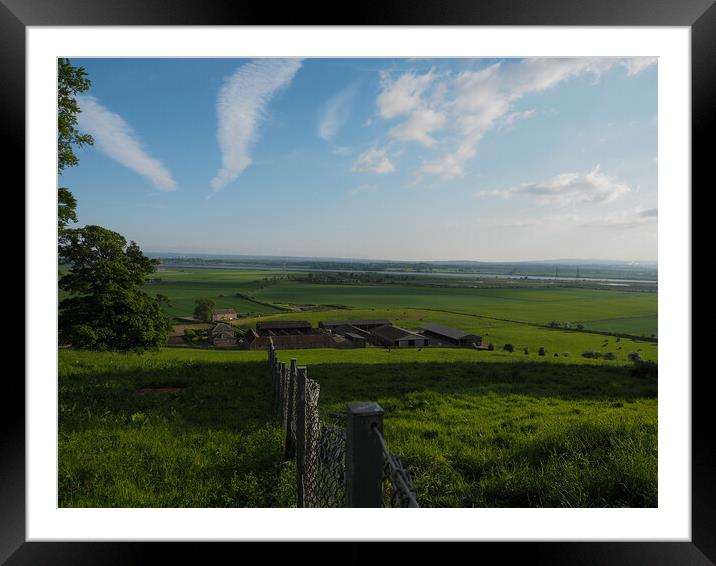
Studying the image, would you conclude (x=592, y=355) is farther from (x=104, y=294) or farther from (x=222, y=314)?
(x=104, y=294)

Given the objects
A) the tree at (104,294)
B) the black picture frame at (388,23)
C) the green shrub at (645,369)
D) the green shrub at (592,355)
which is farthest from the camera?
the green shrub at (592,355)

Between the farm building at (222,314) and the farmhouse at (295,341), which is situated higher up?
the farm building at (222,314)

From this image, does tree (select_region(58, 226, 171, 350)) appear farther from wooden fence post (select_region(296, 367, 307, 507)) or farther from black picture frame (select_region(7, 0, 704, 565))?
wooden fence post (select_region(296, 367, 307, 507))

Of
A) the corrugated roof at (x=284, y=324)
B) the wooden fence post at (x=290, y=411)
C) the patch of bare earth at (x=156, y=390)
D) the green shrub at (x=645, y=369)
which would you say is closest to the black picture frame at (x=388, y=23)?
the wooden fence post at (x=290, y=411)

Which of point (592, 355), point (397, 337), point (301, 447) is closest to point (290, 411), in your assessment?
point (301, 447)

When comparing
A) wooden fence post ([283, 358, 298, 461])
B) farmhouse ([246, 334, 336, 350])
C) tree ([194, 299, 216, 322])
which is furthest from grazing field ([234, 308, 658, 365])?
wooden fence post ([283, 358, 298, 461])

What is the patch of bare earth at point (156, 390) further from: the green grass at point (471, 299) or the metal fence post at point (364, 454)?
the green grass at point (471, 299)
